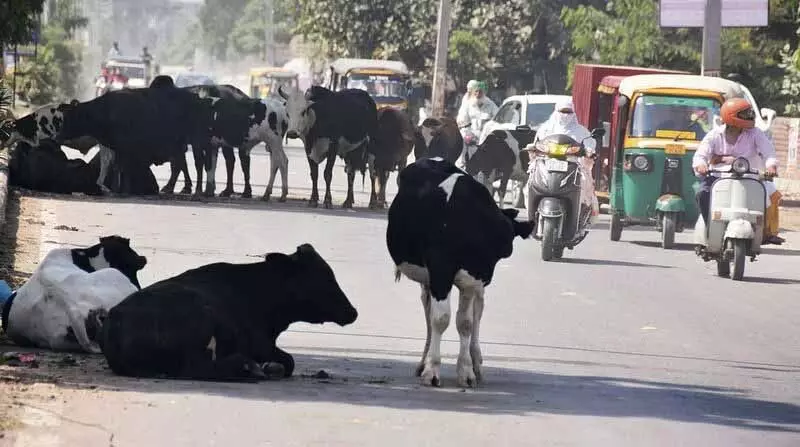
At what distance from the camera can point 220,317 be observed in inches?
385

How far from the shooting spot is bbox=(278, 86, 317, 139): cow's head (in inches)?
1016

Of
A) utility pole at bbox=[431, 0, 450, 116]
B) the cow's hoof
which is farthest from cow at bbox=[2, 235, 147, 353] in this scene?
utility pole at bbox=[431, 0, 450, 116]

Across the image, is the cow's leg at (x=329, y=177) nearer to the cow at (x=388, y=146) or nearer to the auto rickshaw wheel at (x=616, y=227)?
the cow at (x=388, y=146)

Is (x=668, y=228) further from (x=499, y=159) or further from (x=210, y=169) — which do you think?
(x=210, y=169)

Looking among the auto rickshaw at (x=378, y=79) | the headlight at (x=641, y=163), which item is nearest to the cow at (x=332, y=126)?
the headlight at (x=641, y=163)

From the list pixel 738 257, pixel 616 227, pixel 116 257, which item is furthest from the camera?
pixel 616 227

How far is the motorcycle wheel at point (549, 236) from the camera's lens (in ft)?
61.3

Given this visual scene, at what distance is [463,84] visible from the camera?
190 feet

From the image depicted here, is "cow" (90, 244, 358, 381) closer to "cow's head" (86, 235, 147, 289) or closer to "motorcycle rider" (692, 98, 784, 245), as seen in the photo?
"cow's head" (86, 235, 147, 289)

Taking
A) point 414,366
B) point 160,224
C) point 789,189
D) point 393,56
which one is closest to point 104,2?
point 393,56

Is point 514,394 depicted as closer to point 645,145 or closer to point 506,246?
point 506,246

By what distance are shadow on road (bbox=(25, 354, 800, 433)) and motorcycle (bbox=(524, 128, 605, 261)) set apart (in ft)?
25.8

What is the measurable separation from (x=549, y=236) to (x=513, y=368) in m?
7.67

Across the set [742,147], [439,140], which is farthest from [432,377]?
[439,140]
